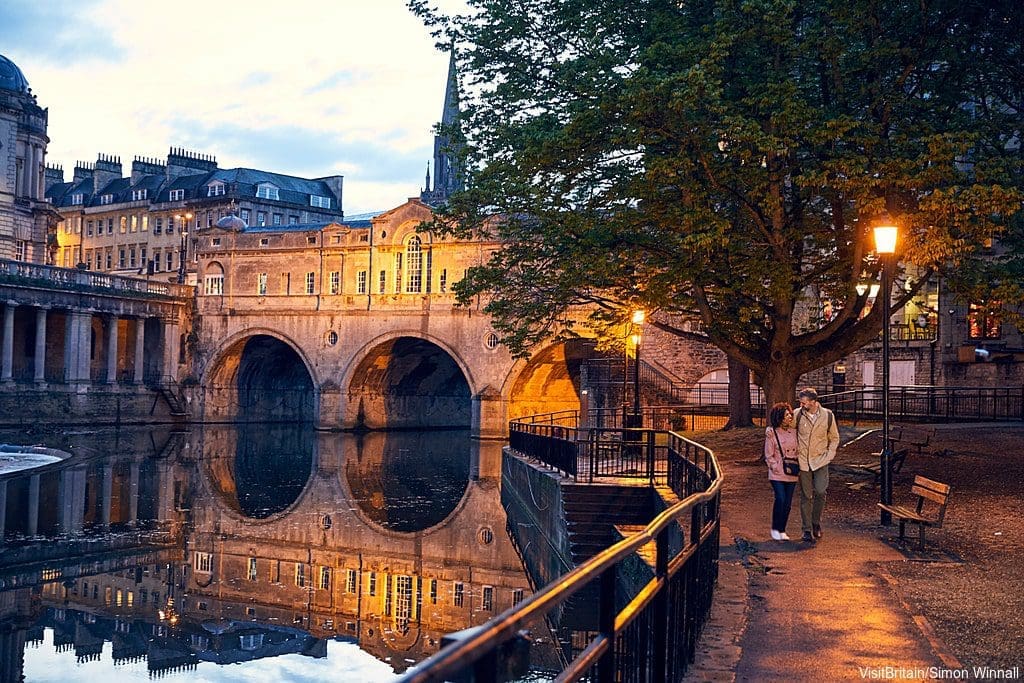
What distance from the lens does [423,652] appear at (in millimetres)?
14047

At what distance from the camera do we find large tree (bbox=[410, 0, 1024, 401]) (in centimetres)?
1941

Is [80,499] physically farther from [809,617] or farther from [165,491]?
[809,617]

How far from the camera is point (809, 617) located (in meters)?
9.80

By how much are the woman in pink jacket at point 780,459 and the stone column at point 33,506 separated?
45.2 ft

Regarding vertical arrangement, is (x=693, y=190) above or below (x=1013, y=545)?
above

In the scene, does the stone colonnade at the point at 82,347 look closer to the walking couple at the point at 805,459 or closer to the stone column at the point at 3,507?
the stone column at the point at 3,507

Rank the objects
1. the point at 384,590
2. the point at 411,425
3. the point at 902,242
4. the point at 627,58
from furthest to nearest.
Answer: the point at 411,425
the point at 627,58
the point at 902,242
the point at 384,590

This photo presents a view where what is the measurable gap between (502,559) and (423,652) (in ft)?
22.5

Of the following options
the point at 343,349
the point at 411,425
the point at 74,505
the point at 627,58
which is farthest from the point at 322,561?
the point at 411,425

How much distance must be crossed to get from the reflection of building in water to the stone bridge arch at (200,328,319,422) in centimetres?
3170

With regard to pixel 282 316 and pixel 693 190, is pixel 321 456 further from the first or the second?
pixel 693 190

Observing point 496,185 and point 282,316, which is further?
point 282,316

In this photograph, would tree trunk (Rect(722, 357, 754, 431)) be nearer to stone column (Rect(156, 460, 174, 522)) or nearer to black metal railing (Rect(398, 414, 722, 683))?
stone column (Rect(156, 460, 174, 522))

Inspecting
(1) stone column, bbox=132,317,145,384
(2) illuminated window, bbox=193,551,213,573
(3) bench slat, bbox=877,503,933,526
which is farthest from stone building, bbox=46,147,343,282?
(3) bench slat, bbox=877,503,933,526
